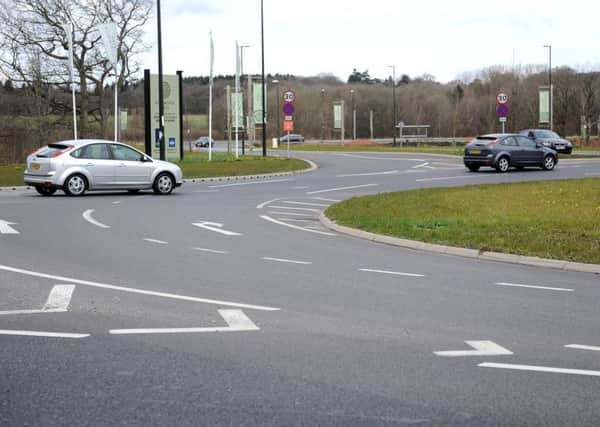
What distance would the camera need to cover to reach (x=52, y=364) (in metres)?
6.14

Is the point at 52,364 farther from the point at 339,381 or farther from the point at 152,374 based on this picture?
the point at 339,381

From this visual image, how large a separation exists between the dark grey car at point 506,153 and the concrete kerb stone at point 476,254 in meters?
21.5

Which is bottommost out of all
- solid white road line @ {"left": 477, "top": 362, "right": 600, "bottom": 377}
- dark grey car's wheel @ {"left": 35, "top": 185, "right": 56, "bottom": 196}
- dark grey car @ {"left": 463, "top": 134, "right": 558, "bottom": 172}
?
solid white road line @ {"left": 477, "top": 362, "right": 600, "bottom": 377}

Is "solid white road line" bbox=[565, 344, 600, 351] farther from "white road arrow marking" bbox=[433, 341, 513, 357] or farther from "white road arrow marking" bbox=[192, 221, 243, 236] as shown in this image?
"white road arrow marking" bbox=[192, 221, 243, 236]

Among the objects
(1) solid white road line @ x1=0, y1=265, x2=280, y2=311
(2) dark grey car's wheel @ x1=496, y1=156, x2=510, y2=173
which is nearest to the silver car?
(1) solid white road line @ x1=0, y1=265, x2=280, y2=311

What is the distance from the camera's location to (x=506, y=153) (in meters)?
36.7

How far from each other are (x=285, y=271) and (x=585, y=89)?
85.0 meters

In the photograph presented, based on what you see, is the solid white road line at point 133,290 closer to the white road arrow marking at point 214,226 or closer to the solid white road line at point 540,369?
the solid white road line at point 540,369

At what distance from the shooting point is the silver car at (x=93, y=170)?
965 inches

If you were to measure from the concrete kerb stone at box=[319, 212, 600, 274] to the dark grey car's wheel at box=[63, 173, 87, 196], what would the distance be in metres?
11.1

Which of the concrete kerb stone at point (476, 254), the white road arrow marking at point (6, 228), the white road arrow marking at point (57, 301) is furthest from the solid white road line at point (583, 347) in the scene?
the white road arrow marking at point (6, 228)

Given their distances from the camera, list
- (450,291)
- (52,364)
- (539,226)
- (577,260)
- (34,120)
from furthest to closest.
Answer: (34,120)
(539,226)
(577,260)
(450,291)
(52,364)

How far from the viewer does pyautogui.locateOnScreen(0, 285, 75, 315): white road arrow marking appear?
8133 millimetres

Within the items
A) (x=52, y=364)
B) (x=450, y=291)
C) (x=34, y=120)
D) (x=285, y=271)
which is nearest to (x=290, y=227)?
(x=285, y=271)
